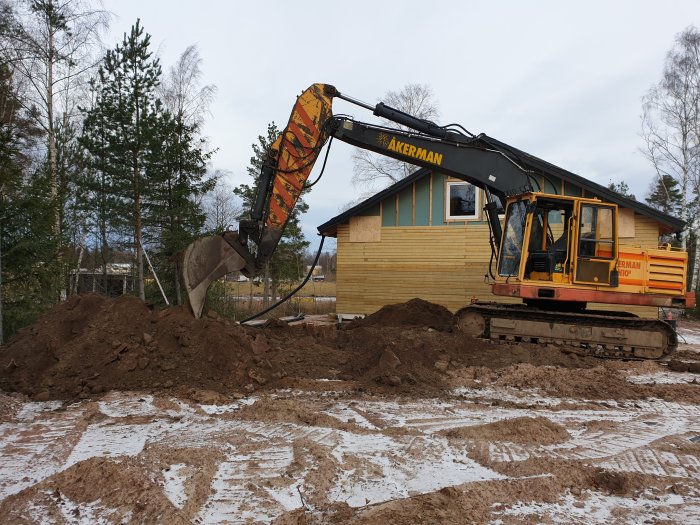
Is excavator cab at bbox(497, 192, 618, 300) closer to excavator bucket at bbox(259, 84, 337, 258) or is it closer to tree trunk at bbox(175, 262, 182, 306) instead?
excavator bucket at bbox(259, 84, 337, 258)

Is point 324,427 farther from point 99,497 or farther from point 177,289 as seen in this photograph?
point 177,289

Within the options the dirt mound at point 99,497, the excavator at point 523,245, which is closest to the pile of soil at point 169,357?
the excavator at point 523,245

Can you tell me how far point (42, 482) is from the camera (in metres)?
3.51

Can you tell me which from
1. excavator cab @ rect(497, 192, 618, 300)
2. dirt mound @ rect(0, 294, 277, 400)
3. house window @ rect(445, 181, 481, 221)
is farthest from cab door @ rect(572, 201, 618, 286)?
dirt mound @ rect(0, 294, 277, 400)

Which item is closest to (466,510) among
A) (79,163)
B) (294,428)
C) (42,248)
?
(294,428)

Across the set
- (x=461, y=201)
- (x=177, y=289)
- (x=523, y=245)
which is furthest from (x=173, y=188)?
(x=523, y=245)

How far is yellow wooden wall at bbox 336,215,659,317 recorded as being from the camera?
13.5 metres

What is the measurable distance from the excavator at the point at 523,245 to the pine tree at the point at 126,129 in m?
7.05

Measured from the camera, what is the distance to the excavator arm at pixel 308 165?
299 inches

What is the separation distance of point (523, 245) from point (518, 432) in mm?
4802

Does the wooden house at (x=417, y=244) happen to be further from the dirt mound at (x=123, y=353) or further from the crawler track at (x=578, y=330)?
the dirt mound at (x=123, y=353)

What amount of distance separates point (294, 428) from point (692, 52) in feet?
87.0

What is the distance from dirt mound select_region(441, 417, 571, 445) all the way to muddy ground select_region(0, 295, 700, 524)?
2 centimetres

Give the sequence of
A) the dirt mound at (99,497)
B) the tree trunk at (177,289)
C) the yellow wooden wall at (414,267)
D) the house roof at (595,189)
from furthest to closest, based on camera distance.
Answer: the yellow wooden wall at (414,267) < the tree trunk at (177,289) < the house roof at (595,189) < the dirt mound at (99,497)
